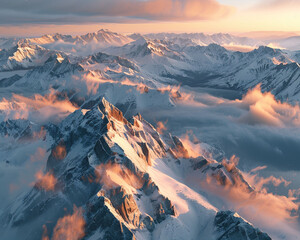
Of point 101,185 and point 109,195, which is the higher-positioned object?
point 101,185

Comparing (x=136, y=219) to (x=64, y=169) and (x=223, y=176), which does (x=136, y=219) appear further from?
(x=223, y=176)

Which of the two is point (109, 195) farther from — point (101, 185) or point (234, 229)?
point (234, 229)

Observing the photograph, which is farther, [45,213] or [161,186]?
[161,186]

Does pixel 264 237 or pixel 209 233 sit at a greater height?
pixel 264 237

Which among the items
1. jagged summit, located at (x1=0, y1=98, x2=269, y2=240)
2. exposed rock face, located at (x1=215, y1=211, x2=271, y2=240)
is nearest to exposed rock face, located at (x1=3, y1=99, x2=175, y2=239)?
jagged summit, located at (x1=0, y1=98, x2=269, y2=240)

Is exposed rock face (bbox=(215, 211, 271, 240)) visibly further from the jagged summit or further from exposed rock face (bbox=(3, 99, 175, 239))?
exposed rock face (bbox=(3, 99, 175, 239))

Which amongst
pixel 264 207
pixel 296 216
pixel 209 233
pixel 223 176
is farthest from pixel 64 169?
pixel 296 216

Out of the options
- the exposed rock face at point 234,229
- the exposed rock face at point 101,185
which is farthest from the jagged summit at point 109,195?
the exposed rock face at point 234,229

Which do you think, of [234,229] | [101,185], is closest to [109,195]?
[101,185]
